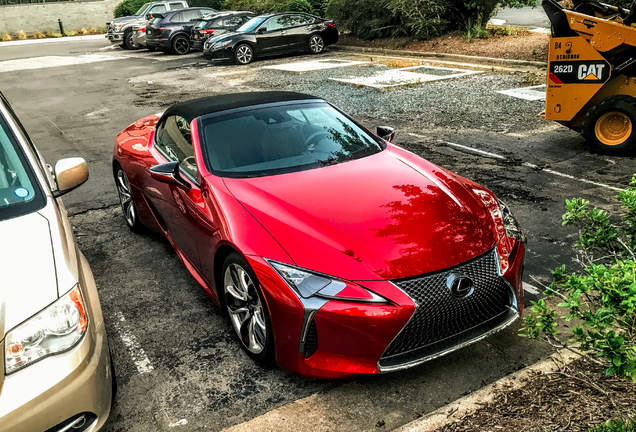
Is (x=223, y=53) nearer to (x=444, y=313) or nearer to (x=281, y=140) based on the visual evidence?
(x=281, y=140)

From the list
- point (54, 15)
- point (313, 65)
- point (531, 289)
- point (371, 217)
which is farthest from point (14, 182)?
point (54, 15)

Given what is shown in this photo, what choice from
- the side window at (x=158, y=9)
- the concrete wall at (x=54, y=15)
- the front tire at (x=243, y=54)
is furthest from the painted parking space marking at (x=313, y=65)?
the concrete wall at (x=54, y=15)

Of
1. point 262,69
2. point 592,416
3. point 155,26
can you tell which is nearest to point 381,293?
point 592,416

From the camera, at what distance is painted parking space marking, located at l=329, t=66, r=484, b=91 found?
566 inches

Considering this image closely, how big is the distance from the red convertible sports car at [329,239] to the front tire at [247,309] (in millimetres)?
11

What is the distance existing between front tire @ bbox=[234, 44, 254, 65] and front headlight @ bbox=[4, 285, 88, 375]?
18.0 m

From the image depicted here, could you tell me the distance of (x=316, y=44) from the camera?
21.9 m

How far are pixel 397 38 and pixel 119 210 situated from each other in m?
15.8

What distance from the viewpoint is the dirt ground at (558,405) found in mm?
3152

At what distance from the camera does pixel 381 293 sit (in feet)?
11.0

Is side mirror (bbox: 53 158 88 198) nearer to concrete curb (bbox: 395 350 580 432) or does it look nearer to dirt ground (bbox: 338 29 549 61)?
concrete curb (bbox: 395 350 580 432)

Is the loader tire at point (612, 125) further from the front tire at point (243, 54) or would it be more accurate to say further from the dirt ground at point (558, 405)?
the front tire at point (243, 54)

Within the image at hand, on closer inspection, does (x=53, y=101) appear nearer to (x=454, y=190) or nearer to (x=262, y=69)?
(x=262, y=69)

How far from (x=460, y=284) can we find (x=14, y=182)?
9.03ft
